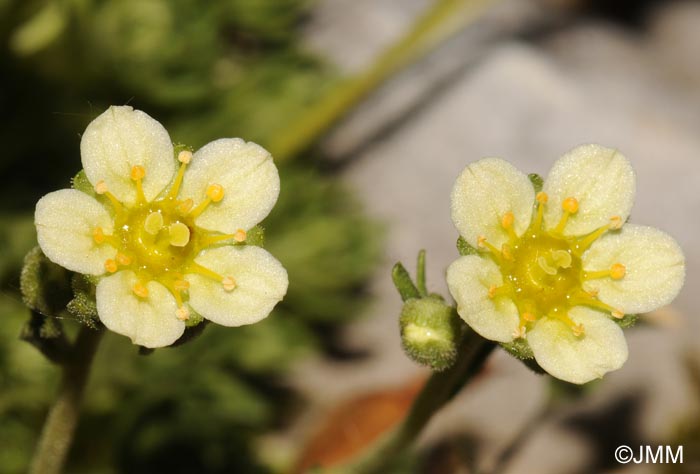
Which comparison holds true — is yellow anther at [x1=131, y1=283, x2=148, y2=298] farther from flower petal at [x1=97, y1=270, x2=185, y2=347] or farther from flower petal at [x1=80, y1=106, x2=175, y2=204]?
flower petal at [x1=80, y1=106, x2=175, y2=204]

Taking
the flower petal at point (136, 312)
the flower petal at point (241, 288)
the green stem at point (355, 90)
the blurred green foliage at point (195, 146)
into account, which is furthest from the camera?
the green stem at point (355, 90)

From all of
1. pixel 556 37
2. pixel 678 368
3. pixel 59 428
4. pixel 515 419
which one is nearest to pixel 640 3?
pixel 556 37

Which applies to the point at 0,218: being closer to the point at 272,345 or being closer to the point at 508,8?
the point at 272,345

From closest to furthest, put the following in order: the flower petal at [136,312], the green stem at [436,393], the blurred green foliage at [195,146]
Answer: the flower petal at [136,312] < the green stem at [436,393] < the blurred green foliage at [195,146]

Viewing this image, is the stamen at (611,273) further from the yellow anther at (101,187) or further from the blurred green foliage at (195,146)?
the blurred green foliage at (195,146)

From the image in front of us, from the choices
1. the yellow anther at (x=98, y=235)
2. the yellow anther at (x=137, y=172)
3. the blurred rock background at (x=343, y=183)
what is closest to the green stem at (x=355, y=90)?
the blurred rock background at (x=343, y=183)
